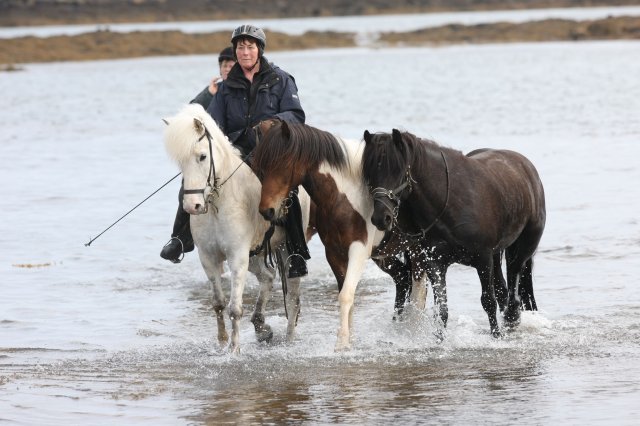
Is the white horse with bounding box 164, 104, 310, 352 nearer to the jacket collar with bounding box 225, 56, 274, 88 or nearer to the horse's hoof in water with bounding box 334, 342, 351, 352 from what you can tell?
the jacket collar with bounding box 225, 56, 274, 88

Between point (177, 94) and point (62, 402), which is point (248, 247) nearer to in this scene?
point (62, 402)

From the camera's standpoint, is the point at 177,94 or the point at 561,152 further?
the point at 177,94

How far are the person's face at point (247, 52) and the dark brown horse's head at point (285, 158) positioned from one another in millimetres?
851

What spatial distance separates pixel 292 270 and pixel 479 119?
842 inches

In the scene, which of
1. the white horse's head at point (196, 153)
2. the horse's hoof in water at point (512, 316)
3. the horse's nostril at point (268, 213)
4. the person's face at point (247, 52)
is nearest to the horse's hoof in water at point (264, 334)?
the white horse's head at point (196, 153)

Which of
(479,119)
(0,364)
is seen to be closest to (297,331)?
(0,364)

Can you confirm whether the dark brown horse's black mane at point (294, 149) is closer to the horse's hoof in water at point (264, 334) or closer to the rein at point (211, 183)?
the rein at point (211, 183)

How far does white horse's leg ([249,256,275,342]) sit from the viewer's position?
358 inches

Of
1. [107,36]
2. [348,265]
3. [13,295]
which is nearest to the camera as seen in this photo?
[348,265]

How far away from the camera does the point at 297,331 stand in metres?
9.87

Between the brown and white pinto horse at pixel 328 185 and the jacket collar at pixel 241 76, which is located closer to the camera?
the brown and white pinto horse at pixel 328 185

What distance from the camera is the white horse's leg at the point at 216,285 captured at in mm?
8516

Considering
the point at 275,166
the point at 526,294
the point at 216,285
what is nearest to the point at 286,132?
the point at 275,166

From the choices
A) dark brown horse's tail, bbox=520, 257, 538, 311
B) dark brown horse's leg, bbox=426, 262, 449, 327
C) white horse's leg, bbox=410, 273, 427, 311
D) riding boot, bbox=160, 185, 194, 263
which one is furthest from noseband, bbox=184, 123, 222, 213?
dark brown horse's tail, bbox=520, 257, 538, 311
